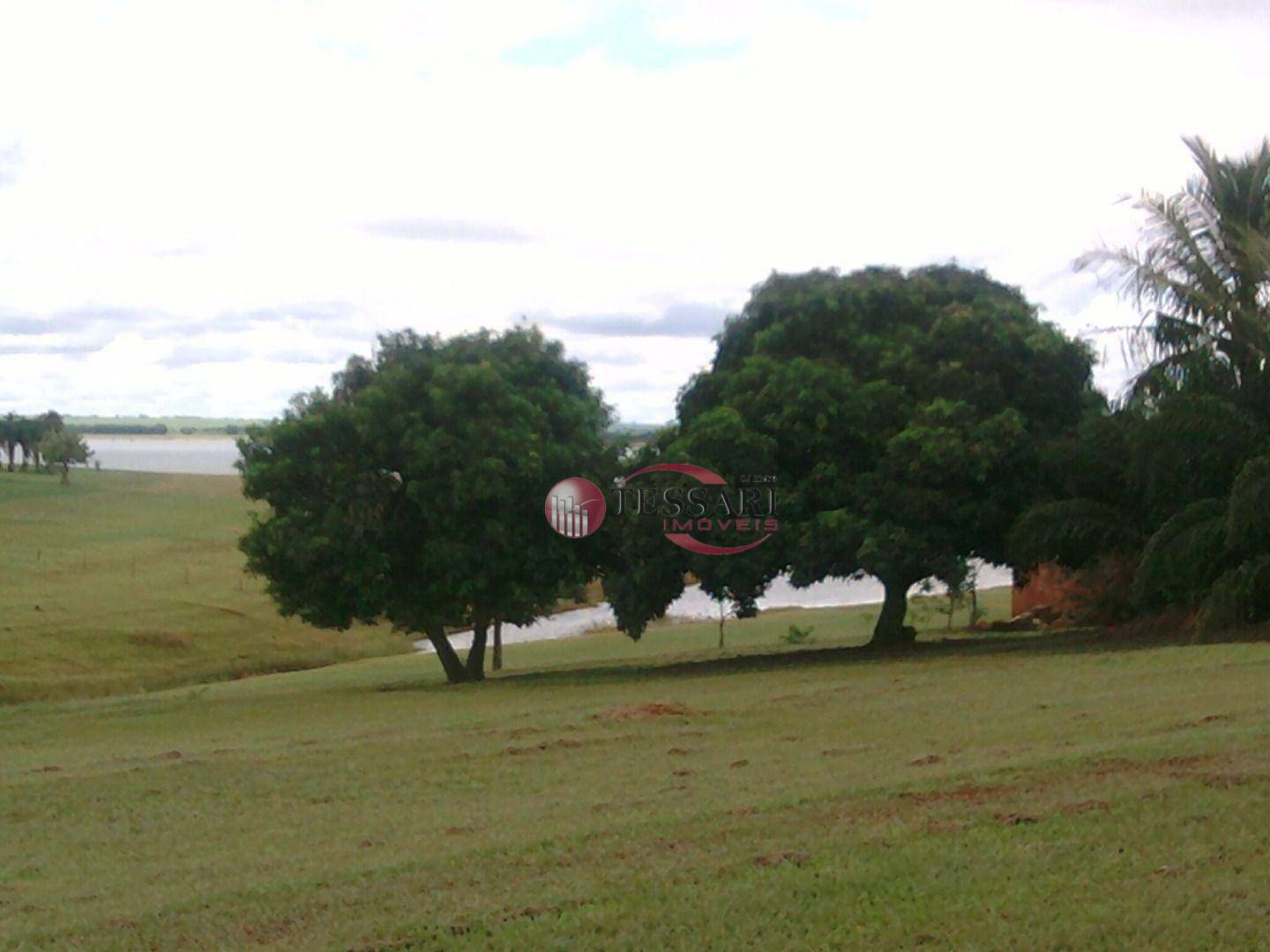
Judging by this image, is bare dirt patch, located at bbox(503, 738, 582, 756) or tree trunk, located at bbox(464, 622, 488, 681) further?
tree trunk, located at bbox(464, 622, 488, 681)

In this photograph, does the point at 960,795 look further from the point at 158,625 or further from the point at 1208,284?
the point at 158,625

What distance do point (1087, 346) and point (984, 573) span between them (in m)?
44.5

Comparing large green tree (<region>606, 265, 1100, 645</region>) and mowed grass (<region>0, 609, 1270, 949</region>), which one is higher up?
large green tree (<region>606, 265, 1100, 645</region>)

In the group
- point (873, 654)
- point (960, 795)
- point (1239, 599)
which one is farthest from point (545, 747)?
point (873, 654)

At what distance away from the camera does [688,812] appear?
31.0 feet

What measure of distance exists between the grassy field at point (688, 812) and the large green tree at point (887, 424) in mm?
2041

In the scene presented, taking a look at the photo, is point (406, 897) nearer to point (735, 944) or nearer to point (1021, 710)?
point (735, 944)

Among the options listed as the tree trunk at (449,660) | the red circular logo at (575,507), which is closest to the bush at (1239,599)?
the red circular logo at (575,507)

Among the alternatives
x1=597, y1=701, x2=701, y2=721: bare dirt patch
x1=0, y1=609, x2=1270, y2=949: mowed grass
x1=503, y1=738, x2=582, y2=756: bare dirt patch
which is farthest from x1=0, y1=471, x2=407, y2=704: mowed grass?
x1=503, y1=738, x2=582, y2=756: bare dirt patch

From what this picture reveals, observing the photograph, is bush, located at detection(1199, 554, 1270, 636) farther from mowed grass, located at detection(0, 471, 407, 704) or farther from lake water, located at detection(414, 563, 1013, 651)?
lake water, located at detection(414, 563, 1013, 651)

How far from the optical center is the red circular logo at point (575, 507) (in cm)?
2483

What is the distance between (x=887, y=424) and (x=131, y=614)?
32.8 metres

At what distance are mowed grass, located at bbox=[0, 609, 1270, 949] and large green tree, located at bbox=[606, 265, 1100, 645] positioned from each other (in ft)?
14.8

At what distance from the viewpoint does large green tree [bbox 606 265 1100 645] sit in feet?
72.7
